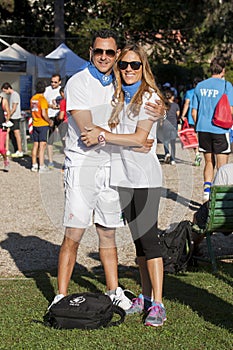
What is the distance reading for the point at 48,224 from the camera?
10.4 meters

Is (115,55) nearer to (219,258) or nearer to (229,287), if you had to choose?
(229,287)

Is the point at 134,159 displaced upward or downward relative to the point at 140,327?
upward

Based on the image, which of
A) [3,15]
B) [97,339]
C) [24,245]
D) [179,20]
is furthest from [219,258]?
[3,15]

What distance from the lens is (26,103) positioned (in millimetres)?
26391

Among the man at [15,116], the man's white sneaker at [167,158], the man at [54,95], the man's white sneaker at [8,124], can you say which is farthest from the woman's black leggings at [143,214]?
the man at [15,116]

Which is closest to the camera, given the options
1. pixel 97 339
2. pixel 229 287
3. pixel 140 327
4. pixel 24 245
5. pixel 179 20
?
pixel 97 339

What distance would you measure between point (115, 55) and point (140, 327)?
78.3 inches

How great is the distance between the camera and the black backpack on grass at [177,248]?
7.05m

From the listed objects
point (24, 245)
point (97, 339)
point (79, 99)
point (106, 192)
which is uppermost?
point (79, 99)

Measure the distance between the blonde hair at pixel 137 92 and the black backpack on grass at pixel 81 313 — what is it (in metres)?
1.28

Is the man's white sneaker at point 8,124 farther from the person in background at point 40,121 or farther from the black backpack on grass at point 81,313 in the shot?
the black backpack on grass at point 81,313

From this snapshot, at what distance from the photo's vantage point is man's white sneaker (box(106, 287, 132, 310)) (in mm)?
5516

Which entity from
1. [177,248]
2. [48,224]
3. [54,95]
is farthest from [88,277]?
[54,95]

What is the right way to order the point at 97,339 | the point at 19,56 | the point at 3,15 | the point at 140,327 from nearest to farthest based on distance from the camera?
the point at 97,339, the point at 140,327, the point at 19,56, the point at 3,15
